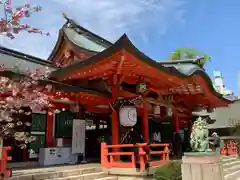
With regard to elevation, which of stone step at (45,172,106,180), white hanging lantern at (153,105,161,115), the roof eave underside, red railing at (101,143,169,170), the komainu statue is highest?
the roof eave underside

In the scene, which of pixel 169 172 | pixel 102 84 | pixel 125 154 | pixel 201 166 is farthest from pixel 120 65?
pixel 201 166

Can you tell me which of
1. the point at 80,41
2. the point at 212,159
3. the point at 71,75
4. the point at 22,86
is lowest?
the point at 212,159

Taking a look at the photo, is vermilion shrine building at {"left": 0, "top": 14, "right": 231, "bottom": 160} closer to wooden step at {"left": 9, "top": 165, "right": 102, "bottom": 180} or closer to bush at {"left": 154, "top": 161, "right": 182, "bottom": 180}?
wooden step at {"left": 9, "top": 165, "right": 102, "bottom": 180}

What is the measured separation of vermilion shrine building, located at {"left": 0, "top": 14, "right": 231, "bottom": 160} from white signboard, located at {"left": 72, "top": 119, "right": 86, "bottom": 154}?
39 centimetres

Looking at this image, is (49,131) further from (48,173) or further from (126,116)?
(48,173)

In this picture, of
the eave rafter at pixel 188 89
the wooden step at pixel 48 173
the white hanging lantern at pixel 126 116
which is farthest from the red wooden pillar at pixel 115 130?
the eave rafter at pixel 188 89

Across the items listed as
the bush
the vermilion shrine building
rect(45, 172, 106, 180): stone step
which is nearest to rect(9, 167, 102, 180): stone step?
rect(45, 172, 106, 180): stone step

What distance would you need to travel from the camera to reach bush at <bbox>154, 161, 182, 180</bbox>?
7988 mm

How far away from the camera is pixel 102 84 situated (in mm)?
11016

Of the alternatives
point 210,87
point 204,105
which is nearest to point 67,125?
point 210,87

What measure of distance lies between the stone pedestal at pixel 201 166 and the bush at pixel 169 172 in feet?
2.36

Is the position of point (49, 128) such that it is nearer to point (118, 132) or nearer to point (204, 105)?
point (118, 132)

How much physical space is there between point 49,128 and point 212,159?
266 inches

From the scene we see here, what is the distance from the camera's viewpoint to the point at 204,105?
18.6 metres
